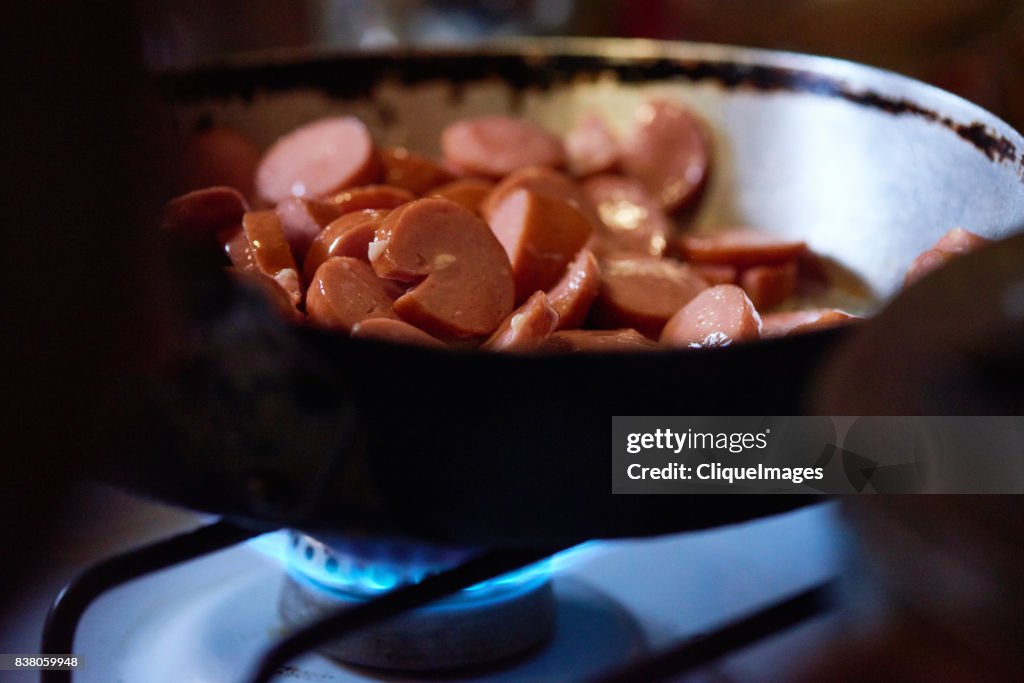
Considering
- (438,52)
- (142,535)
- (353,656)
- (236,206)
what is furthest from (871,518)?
(438,52)

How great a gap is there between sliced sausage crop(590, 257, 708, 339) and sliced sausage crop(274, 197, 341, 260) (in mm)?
278

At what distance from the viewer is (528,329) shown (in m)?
0.76

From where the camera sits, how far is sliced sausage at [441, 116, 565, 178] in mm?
1280

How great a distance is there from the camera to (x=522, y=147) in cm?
132

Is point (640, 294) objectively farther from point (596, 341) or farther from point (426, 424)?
point (426, 424)

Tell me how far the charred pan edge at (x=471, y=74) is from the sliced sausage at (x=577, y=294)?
1.62ft

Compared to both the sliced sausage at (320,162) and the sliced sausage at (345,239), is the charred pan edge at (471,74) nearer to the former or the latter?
the sliced sausage at (320,162)

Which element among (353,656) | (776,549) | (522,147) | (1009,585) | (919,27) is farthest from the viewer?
(919,27)

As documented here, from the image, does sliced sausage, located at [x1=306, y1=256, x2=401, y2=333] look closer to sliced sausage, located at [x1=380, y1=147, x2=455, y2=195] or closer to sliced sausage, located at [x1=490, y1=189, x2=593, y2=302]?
sliced sausage, located at [x1=490, y1=189, x2=593, y2=302]

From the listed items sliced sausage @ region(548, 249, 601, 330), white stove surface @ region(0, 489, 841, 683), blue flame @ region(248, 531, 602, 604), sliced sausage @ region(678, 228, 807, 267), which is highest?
sliced sausage @ region(548, 249, 601, 330)

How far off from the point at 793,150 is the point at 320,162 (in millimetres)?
615

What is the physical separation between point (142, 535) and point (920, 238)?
0.94m

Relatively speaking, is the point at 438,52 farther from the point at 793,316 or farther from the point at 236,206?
the point at 793,316

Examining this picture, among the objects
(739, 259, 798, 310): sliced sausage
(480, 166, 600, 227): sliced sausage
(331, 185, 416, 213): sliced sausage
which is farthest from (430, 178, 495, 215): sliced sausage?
(739, 259, 798, 310): sliced sausage
